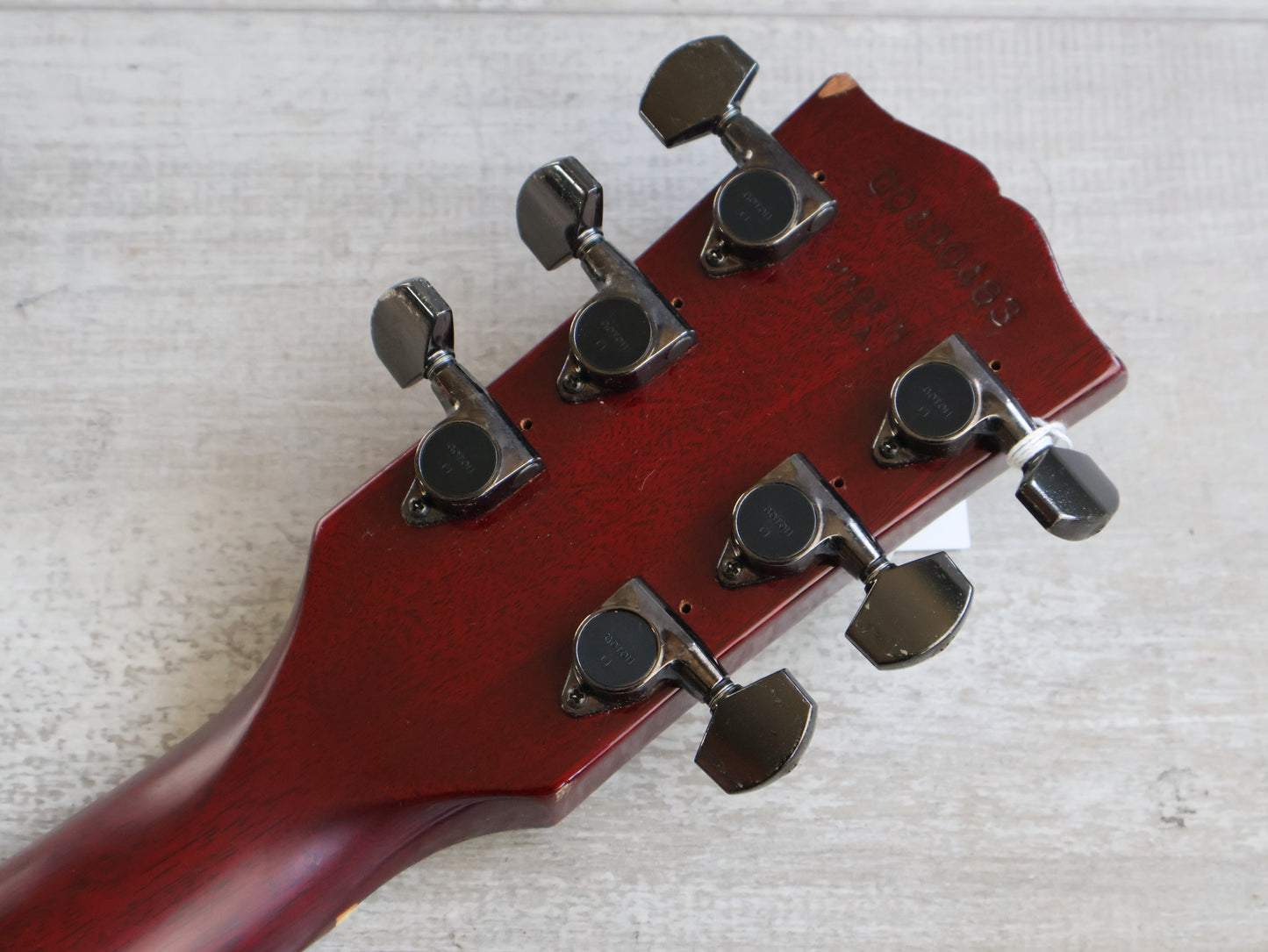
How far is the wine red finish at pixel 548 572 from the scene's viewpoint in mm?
649

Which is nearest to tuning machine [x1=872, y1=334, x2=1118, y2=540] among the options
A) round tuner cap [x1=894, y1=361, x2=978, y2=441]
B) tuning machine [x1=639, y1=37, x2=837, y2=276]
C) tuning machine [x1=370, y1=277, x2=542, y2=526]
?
round tuner cap [x1=894, y1=361, x2=978, y2=441]

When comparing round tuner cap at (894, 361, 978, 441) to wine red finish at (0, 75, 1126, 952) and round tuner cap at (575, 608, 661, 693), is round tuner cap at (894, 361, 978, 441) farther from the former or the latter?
round tuner cap at (575, 608, 661, 693)

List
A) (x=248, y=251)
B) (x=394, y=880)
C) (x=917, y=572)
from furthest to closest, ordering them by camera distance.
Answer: (x=248, y=251), (x=394, y=880), (x=917, y=572)

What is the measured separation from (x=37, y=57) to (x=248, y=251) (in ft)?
0.85

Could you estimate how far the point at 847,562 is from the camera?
0.64 meters

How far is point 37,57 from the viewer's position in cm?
96

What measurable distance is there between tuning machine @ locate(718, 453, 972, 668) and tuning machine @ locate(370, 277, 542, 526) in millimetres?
133

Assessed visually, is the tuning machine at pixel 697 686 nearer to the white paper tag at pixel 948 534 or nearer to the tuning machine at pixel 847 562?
the tuning machine at pixel 847 562

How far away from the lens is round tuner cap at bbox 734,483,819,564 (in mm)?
629

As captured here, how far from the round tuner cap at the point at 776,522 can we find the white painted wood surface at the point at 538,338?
25 cm

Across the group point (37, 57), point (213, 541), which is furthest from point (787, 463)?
point (37, 57)

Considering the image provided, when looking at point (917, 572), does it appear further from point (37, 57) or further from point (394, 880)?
point (37, 57)

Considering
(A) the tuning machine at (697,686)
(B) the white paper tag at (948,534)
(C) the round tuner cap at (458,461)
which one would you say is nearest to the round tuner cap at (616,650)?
(A) the tuning machine at (697,686)

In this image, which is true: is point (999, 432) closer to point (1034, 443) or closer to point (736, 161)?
point (1034, 443)
